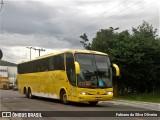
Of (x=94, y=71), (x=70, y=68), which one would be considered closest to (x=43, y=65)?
(x=70, y=68)

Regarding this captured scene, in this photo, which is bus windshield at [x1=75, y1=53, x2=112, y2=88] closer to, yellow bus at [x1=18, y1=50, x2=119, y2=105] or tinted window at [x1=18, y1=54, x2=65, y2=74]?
yellow bus at [x1=18, y1=50, x2=119, y2=105]

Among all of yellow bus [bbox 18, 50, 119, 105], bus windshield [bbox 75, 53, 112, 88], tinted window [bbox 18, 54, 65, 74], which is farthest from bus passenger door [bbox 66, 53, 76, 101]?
tinted window [bbox 18, 54, 65, 74]

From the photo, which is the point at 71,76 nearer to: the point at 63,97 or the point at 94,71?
the point at 94,71

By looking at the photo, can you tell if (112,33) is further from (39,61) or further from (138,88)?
(39,61)

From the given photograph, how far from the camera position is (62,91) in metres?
26.5

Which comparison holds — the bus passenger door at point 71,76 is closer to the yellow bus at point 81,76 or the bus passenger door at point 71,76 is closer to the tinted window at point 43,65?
the yellow bus at point 81,76

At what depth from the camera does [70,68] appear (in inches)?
976

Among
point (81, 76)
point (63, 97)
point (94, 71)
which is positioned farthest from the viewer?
point (63, 97)

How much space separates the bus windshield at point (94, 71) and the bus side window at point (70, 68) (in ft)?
1.36

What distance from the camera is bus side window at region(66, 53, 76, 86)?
24.4 meters

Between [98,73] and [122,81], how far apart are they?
967 inches

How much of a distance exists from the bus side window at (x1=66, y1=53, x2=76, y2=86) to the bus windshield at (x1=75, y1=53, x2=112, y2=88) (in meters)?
0.42

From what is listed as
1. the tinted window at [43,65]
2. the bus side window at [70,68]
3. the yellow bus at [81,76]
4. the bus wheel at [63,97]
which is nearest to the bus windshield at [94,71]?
the yellow bus at [81,76]

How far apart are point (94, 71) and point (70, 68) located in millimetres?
1620
